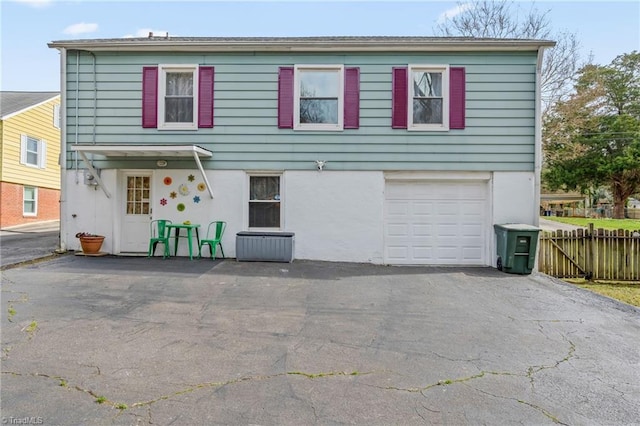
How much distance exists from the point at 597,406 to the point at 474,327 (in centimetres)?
181

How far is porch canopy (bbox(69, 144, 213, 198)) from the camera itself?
7789 mm

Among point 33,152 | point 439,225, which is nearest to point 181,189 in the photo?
point 439,225

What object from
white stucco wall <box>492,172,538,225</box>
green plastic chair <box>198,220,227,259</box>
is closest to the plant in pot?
green plastic chair <box>198,220,227,259</box>

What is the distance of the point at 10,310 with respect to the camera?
479 cm

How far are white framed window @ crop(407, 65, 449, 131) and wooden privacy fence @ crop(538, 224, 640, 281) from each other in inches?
149

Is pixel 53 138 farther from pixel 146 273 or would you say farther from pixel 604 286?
pixel 604 286

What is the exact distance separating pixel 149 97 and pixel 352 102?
16.5 feet

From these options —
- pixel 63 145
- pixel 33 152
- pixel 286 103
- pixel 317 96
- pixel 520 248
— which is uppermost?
pixel 317 96

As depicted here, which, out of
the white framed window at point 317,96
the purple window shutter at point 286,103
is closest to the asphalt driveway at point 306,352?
the purple window shutter at point 286,103

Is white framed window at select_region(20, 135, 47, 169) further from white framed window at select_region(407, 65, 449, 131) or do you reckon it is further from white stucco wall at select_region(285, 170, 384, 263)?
white framed window at select_region(407, 65, 449, 131)

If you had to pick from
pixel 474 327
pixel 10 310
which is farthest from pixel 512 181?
pixel 10 310

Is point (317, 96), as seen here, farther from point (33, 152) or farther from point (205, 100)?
point (33, 152)

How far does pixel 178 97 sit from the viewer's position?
9.05m

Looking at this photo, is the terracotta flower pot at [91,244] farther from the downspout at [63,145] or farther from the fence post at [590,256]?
the fence post at [590,256]
